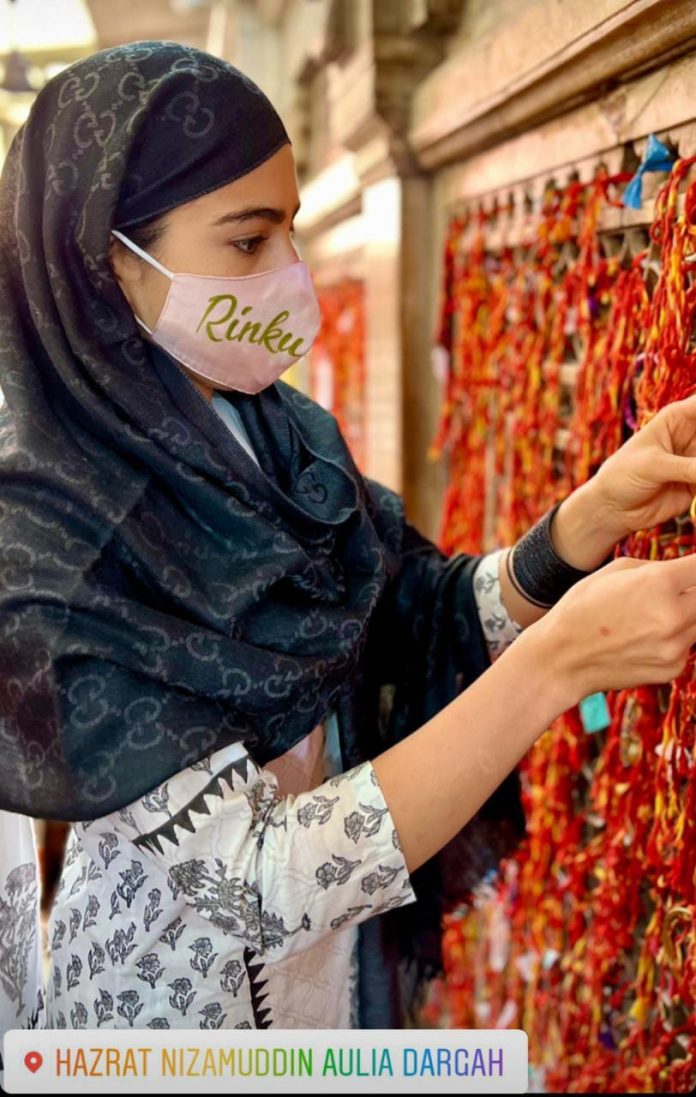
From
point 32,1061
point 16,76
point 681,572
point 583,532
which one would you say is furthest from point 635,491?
point 16,76

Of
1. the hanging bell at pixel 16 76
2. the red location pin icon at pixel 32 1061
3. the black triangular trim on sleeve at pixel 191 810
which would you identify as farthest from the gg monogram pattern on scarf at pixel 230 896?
the hanging bell at pixel 16 76

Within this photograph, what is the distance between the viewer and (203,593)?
969 mm

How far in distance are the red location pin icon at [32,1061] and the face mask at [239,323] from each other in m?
0.60

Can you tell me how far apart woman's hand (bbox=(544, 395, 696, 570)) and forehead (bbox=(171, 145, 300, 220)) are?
0.38m

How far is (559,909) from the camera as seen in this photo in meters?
1.55

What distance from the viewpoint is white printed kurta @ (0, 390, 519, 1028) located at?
33.8 inches

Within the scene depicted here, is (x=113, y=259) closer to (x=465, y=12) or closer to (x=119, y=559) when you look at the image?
(x=119, y=559)

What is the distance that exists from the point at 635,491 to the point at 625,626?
0.25m

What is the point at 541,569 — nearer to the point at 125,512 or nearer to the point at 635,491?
the point at 635,491

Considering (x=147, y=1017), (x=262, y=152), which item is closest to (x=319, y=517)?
(x=262, y=152)

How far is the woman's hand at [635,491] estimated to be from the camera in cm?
95

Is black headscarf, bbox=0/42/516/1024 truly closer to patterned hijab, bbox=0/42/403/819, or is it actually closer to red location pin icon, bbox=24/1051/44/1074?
patterned hijab, bbox=0/42/403/819

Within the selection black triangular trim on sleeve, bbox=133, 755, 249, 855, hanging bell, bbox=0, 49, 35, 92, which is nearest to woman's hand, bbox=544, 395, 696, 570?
black triangular trim on sleeve, bbox=133, 755, 249, 855

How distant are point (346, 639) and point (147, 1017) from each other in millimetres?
386
